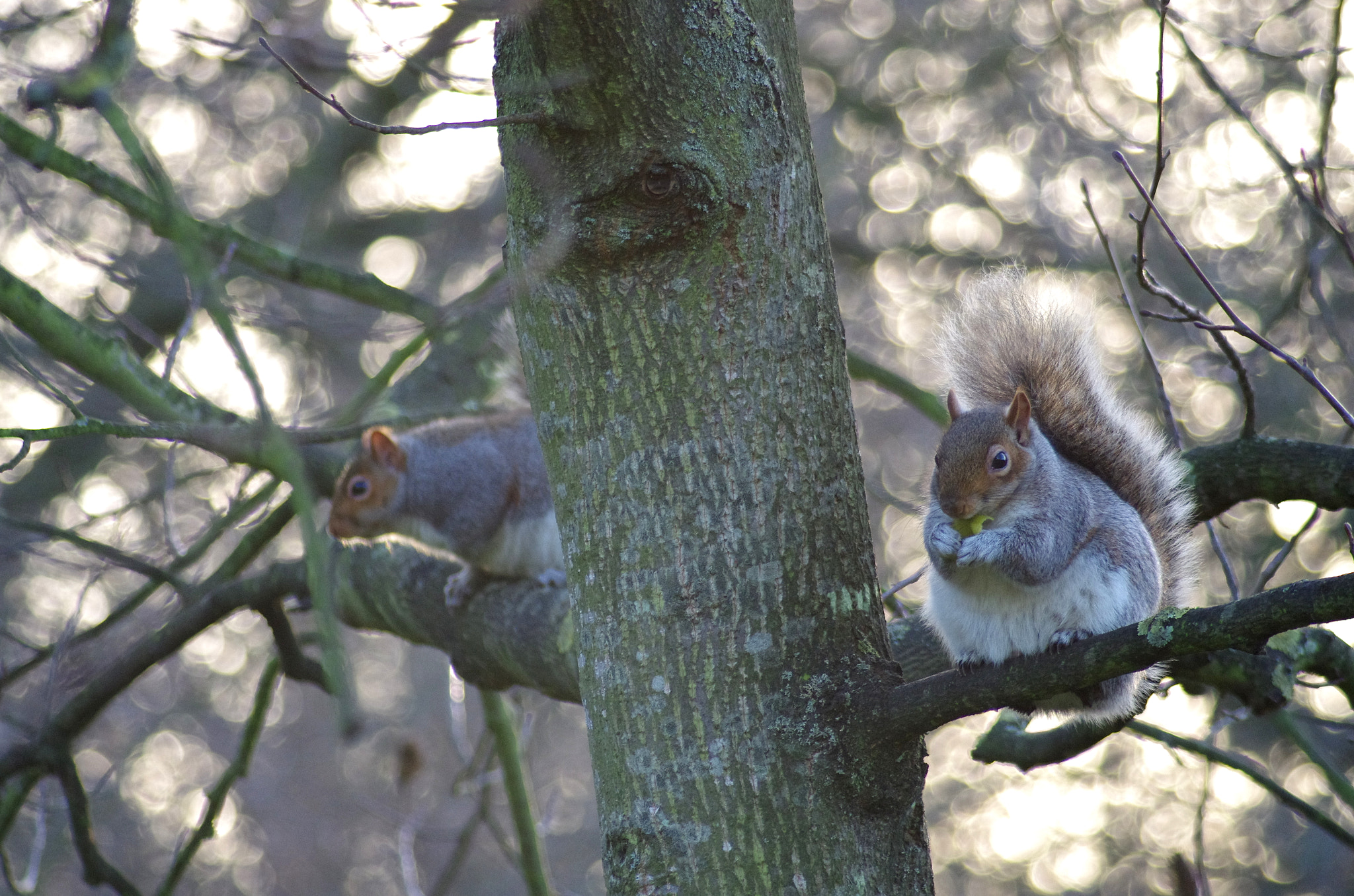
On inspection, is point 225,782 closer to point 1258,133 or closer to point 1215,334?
point 1215,334

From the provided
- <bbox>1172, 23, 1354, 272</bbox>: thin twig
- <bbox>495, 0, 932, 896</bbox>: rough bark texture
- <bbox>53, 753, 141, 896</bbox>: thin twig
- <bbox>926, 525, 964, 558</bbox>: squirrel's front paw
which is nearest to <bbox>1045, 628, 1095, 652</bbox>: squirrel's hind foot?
<bbox>926, 525, 964, 558</bbox>: squirrel's front paw

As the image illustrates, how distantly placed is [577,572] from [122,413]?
1.93m

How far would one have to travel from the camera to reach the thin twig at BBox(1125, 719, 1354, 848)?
241 centimetres

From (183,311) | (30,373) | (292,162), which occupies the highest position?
(292,162)

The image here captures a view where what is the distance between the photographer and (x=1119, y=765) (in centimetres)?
832

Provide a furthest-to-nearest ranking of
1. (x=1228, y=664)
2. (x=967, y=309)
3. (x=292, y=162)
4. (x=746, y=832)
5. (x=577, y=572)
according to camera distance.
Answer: (x=292, y=162) → (x=967, y=309) → (x=1228, y=664) → (x=577, y=572) → (x=746, y=832)

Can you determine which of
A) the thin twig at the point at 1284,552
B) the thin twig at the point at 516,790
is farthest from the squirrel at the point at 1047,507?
the thin twig at the point at 516,790

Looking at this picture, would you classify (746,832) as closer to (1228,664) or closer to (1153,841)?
(1228,664)

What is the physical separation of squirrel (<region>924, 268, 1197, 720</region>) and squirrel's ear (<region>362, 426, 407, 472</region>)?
2.25 m

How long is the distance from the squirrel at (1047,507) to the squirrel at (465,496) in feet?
5.82

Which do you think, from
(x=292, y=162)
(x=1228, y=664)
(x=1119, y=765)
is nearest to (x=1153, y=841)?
(x=1119, y=765)

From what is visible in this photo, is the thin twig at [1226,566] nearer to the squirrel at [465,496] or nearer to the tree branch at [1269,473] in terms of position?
the tree branch at [1269,473]

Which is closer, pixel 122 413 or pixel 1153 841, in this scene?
pixel 122 413

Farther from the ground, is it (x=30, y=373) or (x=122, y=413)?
(x=122, y=413)
